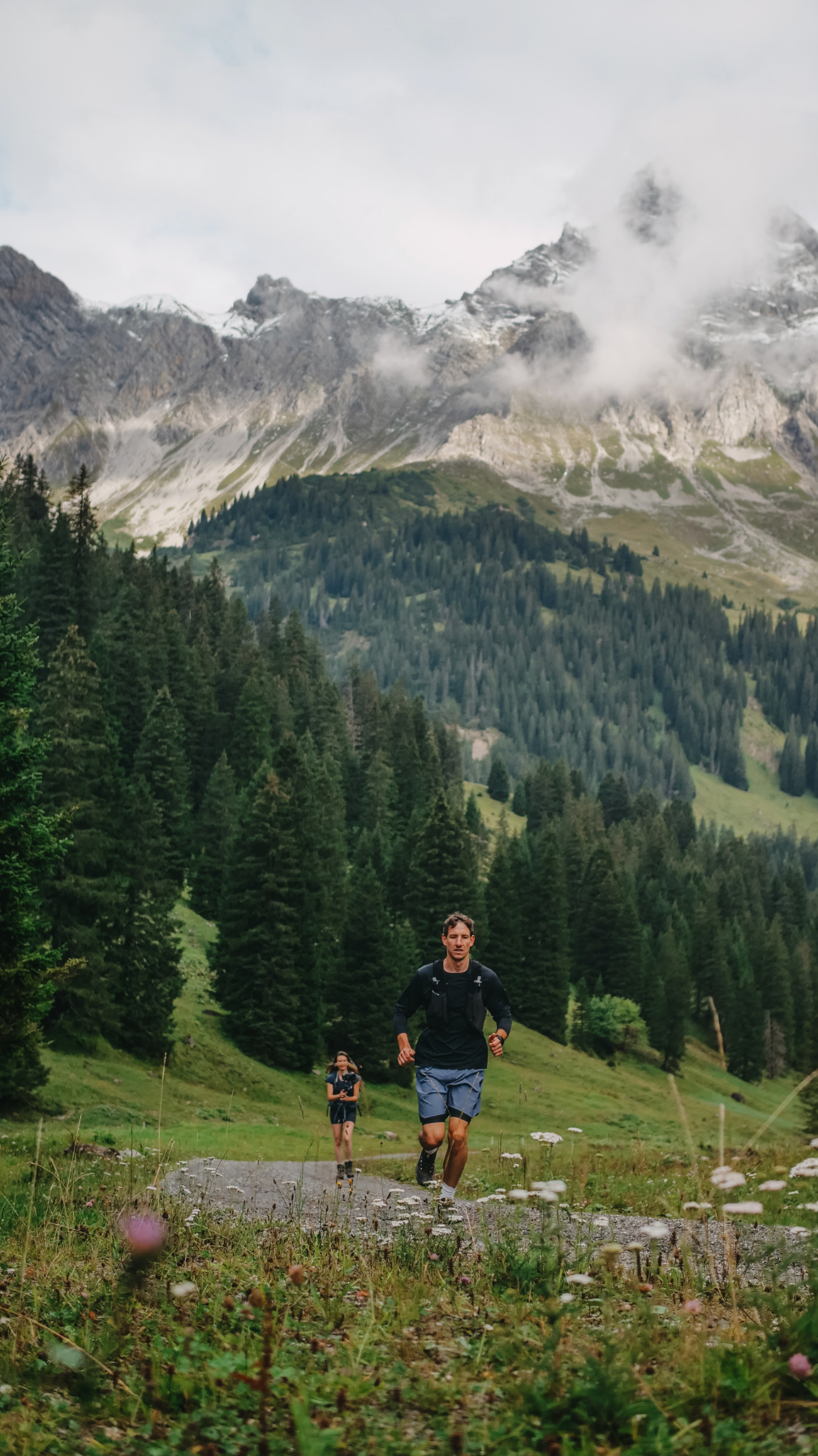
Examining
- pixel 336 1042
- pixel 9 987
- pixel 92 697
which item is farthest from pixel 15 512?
pixel 9 987

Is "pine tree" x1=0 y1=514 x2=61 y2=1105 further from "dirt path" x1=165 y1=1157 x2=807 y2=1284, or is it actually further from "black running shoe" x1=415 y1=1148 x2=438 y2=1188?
"black running shoe" x1=415 y1=1148 x2=438 y2=1188

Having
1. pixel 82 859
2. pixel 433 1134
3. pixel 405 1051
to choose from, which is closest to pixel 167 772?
pixel 82 859

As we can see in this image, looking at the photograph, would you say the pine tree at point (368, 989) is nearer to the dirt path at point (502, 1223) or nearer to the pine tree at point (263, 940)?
the pine tree at point (263, 940)

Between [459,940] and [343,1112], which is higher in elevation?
[459,940]

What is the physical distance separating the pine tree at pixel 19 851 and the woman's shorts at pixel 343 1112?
707 cm

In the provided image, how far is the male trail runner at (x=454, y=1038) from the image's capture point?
11516 mm

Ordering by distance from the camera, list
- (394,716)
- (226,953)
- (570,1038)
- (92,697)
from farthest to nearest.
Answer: (394,716), (570,1038), (226,953), (92,697)

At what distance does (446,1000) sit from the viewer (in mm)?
11539

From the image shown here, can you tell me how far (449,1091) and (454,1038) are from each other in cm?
62

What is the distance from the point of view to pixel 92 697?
45562 millimetres

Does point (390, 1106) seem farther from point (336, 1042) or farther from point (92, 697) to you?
point (92, 697)

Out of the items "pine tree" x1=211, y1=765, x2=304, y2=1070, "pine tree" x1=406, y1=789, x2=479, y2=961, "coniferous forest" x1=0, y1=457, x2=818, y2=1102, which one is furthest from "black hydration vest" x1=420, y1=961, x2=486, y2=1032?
"pine tree" x1=406, y1=789, x2=479, y2=961

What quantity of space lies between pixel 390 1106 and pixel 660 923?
255 feet

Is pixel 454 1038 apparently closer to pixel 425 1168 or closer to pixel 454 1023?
pixel 454 1023
